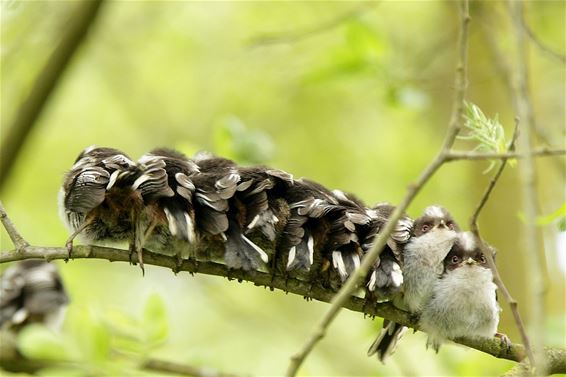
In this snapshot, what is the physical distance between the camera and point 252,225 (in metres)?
4.22

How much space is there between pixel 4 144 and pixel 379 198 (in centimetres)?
470

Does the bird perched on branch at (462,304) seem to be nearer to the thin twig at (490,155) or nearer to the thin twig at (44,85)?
the thin twig at (490,155)

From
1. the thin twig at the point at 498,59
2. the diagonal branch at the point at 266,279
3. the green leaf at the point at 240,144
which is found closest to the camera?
the diagonal branch at the point at 266,279

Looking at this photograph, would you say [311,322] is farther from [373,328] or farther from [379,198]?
[373,328]

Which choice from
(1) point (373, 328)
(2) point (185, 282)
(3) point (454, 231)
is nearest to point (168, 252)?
(3) point (454, 231)

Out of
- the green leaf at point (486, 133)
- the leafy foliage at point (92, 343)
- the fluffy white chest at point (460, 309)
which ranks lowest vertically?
the leafy foliage at point (92, 343)

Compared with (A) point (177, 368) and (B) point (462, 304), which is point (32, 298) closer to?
(A) point (177, 368)

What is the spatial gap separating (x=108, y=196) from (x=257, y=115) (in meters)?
6.59

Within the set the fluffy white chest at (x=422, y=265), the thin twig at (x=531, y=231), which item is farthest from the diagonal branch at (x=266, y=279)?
the thin twig at (x=531, y=231)

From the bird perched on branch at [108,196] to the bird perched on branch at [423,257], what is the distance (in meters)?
1.35

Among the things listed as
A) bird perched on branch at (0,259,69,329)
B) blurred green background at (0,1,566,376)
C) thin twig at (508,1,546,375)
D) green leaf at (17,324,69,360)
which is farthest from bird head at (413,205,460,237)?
bird perched on branch at (0,259,69,329)

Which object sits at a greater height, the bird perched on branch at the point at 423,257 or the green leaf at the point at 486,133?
the green leaf at the point at 486,133

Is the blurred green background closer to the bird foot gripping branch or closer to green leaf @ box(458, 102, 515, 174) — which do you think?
the bird foot gripping branch

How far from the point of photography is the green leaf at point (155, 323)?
14.4 ft
